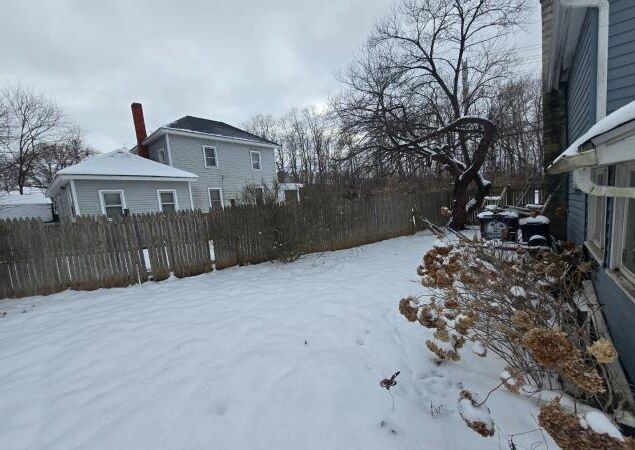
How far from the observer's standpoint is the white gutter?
4.62ft

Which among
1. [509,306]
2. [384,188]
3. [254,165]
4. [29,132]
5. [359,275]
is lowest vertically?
[359,275]

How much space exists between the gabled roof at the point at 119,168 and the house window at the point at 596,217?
14251 millimetres

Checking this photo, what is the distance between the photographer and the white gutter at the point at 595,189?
1409mm

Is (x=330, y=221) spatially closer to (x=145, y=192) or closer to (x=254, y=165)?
(x=145, y=192)

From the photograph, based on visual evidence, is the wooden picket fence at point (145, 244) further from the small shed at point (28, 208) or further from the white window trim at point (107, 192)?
the small shed at point (28, 208)

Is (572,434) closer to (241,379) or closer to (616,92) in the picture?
(241,379)

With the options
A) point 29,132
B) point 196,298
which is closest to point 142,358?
point 196,298

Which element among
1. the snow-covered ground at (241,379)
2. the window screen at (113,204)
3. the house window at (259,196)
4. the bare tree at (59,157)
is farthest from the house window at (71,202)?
the bare tree at (59,157)

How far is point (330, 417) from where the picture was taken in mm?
2041

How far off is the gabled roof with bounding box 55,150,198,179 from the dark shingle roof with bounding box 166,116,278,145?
3014 mm

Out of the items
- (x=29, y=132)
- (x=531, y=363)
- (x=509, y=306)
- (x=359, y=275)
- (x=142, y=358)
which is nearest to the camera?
(x=531, y=363)

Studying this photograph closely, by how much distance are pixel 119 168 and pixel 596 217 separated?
1524 cm

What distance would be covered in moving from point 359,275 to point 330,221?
3.07 metres

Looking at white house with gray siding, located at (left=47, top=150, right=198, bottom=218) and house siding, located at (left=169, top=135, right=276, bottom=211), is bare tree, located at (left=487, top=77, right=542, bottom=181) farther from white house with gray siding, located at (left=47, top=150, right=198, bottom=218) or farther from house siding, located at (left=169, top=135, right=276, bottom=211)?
white house with gray siding, located at (left=47, top=150, right=198, bottom=218)
